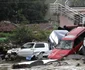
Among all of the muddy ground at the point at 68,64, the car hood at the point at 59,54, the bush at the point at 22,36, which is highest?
the muddy ground at the point at 68,64

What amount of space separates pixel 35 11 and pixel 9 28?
928 cm

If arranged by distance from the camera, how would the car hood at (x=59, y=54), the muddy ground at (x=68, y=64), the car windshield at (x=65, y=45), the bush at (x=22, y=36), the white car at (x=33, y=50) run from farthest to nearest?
the bush at (x=22, y=36), the white car at (x=33, y=50), the car windshield at (x=65, y=45), the car hood at (x=59, y=54), the muddy ground at (x=68, y=64)

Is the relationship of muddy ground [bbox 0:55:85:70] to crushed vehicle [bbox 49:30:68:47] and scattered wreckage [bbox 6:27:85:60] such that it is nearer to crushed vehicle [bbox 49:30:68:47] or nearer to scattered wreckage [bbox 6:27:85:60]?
scattered wreckage [bbox 6:27:85:60]

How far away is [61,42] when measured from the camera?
2720 cm

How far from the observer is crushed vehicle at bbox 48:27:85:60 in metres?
25.5

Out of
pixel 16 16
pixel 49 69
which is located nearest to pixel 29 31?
pixel 16 16

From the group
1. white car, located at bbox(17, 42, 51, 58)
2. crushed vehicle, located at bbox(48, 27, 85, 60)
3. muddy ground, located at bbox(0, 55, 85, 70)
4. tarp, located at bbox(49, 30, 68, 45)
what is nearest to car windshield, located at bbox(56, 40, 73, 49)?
crushed vehicle, located at bbox(48, 27, 85, 60)

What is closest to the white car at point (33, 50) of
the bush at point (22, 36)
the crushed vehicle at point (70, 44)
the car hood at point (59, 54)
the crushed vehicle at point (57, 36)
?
the crushed vehicle at point (57, 36)

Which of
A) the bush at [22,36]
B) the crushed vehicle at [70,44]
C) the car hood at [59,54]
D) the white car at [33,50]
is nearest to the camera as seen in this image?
the car hood at [59,54]

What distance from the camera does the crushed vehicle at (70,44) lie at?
25500mm

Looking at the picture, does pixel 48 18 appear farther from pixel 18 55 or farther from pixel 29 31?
pixel 18 55

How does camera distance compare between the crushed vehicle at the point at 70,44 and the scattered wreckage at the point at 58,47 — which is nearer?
the crushed vehicle at the point at 70,44

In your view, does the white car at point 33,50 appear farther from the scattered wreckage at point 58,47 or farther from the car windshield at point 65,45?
the car windshield at point 65,45

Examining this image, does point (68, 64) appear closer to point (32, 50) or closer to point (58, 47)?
point (58, 47)
